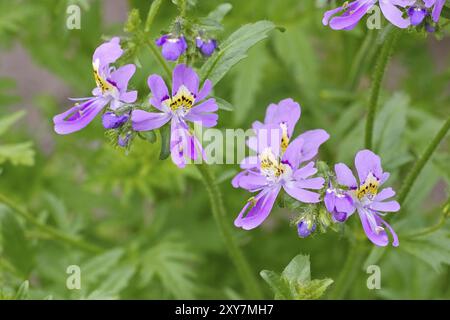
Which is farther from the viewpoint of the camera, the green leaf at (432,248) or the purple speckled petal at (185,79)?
the green leaf at (432,248)

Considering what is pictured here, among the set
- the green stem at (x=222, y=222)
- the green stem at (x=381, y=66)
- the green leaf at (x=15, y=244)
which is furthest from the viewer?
the green leaf at (x=15, y=244)

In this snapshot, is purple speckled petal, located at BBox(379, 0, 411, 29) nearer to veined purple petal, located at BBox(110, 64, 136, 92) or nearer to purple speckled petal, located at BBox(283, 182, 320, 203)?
purple speckled petal, located at BBox(283, 182, 320, 203)

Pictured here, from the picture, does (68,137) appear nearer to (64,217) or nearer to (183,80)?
(64,217)

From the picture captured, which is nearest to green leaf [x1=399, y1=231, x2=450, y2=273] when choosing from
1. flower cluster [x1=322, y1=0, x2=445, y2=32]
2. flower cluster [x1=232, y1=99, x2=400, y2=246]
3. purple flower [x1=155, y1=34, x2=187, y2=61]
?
flower cluster [x1=232, y1=99, x2=400, y2=246]

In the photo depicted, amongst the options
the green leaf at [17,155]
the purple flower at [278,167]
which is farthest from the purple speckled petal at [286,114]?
the green leaf at [17,155]

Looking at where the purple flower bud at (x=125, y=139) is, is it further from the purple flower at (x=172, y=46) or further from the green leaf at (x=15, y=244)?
the green leaf at (x=15, y=244)
